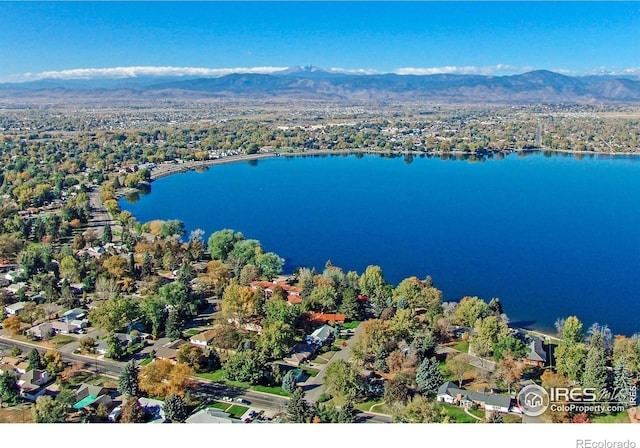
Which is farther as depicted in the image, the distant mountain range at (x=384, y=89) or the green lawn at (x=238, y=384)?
the distant mountain range at (x=384, y=89)

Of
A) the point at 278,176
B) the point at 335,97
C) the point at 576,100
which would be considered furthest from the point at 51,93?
the point at 576,100

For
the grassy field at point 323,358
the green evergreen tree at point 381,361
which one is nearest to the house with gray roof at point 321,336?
the grassy field at point 323,358

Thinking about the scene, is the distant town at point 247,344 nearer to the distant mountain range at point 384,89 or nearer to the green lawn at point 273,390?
the green lawn at point 273,390

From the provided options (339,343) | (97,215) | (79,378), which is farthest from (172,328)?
(97,215)

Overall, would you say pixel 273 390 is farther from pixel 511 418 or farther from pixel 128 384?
pixel 511 418

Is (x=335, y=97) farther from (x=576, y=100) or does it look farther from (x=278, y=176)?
(x=278, y=176)

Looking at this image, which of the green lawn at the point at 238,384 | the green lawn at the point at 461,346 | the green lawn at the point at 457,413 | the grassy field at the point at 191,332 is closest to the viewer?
the green lawn at the point at 457,413
